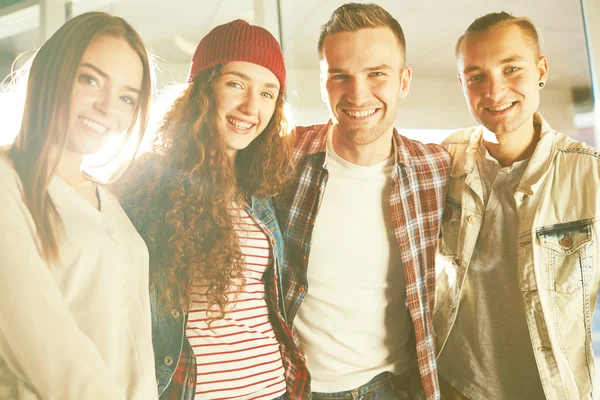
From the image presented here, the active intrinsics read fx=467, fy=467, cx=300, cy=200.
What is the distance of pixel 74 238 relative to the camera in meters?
0.81

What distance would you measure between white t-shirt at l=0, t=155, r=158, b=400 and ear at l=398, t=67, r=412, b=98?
0.87 meters

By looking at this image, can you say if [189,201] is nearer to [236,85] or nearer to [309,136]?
[236,85]

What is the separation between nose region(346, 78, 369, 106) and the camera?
1.26 m

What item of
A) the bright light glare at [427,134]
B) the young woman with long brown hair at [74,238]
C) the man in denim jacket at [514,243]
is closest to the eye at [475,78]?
the man in denim jacket at [514,243]

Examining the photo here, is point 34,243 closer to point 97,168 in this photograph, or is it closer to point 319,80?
point 97,168

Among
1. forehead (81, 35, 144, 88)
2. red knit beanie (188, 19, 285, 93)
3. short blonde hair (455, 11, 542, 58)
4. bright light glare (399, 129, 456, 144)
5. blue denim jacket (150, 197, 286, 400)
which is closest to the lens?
forehead (81, 35, 144, 88)

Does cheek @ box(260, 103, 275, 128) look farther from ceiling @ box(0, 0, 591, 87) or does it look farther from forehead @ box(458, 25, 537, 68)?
forehead @ box(458, 25, 537, 68)

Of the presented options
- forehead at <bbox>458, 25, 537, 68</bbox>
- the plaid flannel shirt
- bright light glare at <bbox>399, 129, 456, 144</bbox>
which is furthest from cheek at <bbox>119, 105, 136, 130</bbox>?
forehead at <bbox>458, 25, 537, 68</bbox>

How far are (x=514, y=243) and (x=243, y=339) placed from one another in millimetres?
801

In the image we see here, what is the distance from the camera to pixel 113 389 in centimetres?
82

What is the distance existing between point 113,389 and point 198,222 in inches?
14.3

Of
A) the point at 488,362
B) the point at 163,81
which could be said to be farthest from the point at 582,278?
the point at 163,81

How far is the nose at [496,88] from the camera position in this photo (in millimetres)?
1312

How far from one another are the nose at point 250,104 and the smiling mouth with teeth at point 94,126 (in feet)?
1.02
